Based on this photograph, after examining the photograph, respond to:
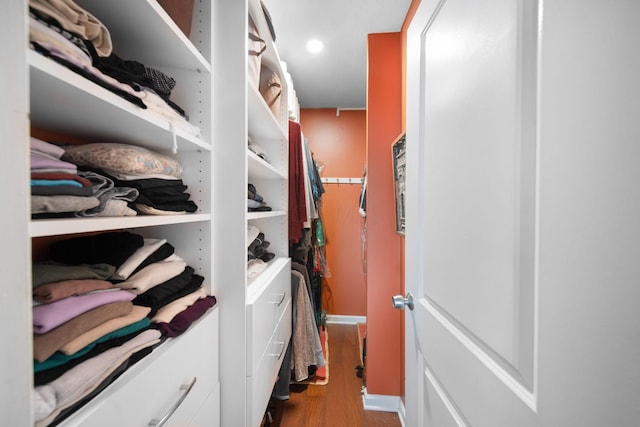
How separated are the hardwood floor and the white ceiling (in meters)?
2.46

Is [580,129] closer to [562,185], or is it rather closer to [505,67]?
[562,185]

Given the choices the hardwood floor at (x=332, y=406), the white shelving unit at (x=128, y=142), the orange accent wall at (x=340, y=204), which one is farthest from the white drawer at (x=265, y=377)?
the orange accent wall at (x=340, y=204)

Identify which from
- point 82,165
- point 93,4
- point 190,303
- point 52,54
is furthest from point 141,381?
point 93,4

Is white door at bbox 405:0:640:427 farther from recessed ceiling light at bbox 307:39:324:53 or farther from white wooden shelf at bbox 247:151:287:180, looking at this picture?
recessed ceiling light at bbox 307:39:324:53

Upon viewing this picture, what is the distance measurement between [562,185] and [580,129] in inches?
2.7

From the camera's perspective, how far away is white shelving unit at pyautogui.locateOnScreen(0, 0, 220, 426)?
0.32 m

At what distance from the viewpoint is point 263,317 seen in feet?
3.32

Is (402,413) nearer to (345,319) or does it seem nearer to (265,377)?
(265,377)

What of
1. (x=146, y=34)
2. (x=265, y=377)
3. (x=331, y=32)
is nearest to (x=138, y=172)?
(x=146, y=34)

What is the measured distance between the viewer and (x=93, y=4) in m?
0.59

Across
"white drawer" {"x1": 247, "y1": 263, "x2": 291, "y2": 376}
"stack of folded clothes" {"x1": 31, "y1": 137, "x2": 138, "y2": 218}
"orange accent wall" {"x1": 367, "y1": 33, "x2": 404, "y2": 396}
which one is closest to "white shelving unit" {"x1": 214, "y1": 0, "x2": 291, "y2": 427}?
"white drawer" {"x1": 247, "y1": 263, "x2": 291, "y2": 376}

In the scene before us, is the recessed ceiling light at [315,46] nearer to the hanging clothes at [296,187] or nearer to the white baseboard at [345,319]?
the hanging clothes at [296,187]

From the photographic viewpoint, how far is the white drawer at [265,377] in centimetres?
89

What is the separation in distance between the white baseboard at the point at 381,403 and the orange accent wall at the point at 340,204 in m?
1.21
